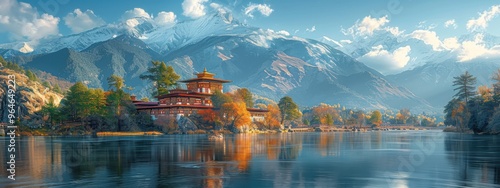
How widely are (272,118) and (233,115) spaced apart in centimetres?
2951

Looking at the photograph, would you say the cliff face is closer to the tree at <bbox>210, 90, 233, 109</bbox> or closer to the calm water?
the tree at <bbox>210, 90, 233, 109</bbox>

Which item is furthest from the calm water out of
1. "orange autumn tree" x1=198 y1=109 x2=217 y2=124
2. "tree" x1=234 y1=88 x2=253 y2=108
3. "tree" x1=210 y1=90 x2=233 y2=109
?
"tree" x1=234 y1=88 x2=253 y2=108

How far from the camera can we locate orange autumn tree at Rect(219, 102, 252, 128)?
116062 millimetres

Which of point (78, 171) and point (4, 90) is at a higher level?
point (4, 90)

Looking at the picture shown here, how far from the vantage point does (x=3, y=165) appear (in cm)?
3303

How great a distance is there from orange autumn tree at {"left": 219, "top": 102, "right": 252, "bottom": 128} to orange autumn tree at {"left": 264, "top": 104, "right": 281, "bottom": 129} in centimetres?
2235

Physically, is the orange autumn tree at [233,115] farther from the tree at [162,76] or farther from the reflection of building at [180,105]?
the tree at [162,76]

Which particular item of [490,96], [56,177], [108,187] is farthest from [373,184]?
[490,96]

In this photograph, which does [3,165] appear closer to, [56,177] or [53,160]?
[53,160]

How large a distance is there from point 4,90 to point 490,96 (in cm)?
13053

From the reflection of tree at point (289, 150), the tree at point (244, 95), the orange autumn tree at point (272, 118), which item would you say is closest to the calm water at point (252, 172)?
the reflection of tree at point (289, 150)

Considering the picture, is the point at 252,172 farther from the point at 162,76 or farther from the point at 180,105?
the point at 162,76

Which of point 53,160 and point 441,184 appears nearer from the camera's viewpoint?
point 441,184

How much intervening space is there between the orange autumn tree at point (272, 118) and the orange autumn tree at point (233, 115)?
22.3 m
